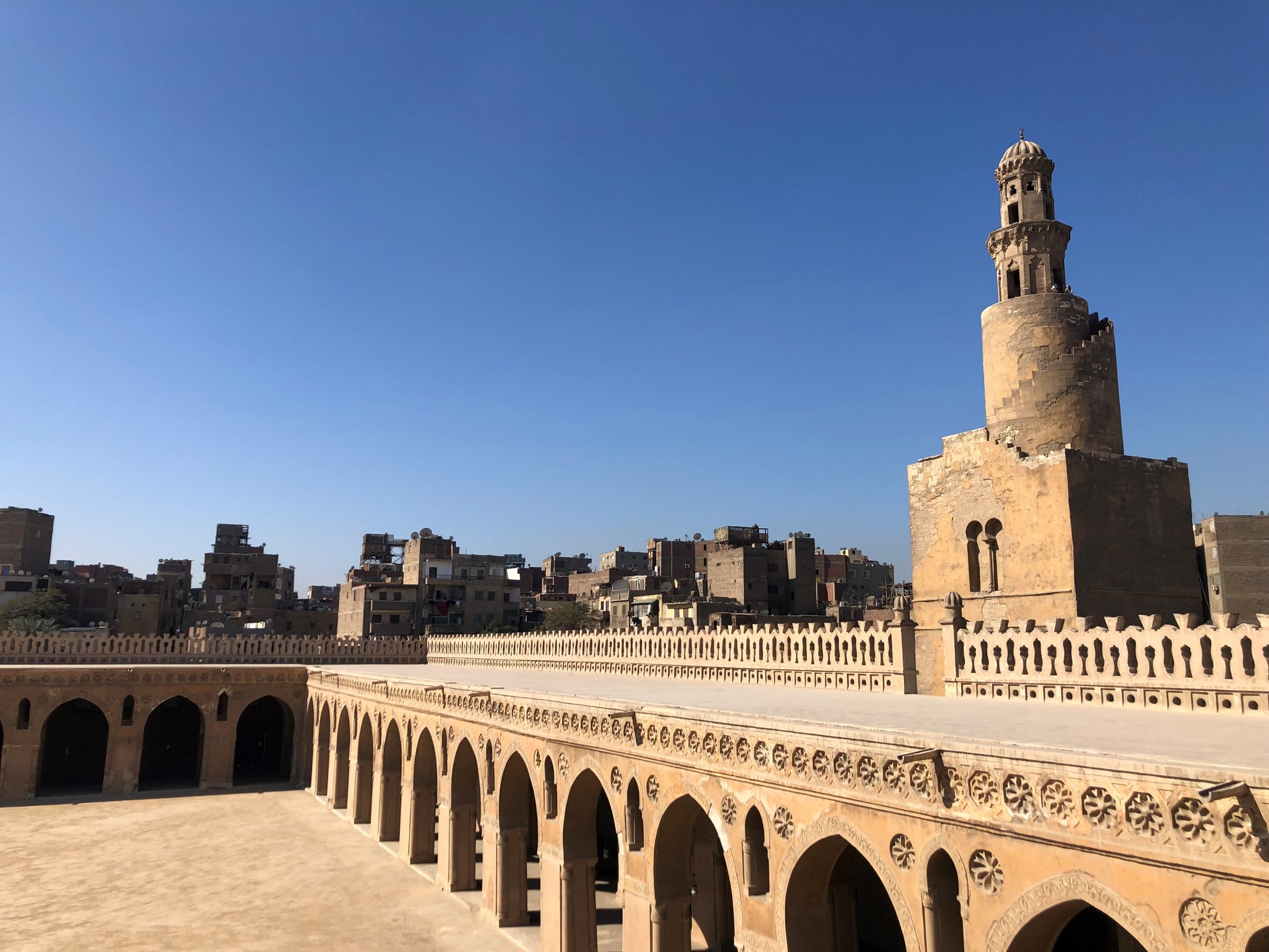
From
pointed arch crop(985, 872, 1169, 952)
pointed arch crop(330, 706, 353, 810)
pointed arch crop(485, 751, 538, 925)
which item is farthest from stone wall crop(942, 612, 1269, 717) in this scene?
pointed arch crop(330, 706, 353, 810)

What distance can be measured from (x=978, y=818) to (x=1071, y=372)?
12.6 metres

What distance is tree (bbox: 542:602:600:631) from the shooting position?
216 feet

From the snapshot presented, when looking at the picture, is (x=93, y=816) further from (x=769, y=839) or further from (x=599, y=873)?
(x=769, y=839)

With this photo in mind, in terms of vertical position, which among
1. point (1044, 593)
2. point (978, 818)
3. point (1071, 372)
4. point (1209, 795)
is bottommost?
point (978, 818)

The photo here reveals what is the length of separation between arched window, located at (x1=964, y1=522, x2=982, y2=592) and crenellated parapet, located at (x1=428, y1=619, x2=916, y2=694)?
2349 mm

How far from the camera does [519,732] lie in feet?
44.8

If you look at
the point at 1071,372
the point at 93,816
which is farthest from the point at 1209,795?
the point at 93,816

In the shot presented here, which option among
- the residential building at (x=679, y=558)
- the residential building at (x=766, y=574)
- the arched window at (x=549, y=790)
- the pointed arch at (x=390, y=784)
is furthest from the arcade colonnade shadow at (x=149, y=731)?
the residential building at (x=679, y=558)

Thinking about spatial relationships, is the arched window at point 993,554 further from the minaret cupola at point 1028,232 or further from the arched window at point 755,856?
the arched window at point 755,856

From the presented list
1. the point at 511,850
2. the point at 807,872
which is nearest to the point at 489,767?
the point at 511,850

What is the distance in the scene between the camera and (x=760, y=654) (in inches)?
623

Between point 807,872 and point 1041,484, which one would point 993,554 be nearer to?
point 1041,484

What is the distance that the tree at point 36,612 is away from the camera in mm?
55281

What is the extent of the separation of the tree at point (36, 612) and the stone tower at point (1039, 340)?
5717cm
